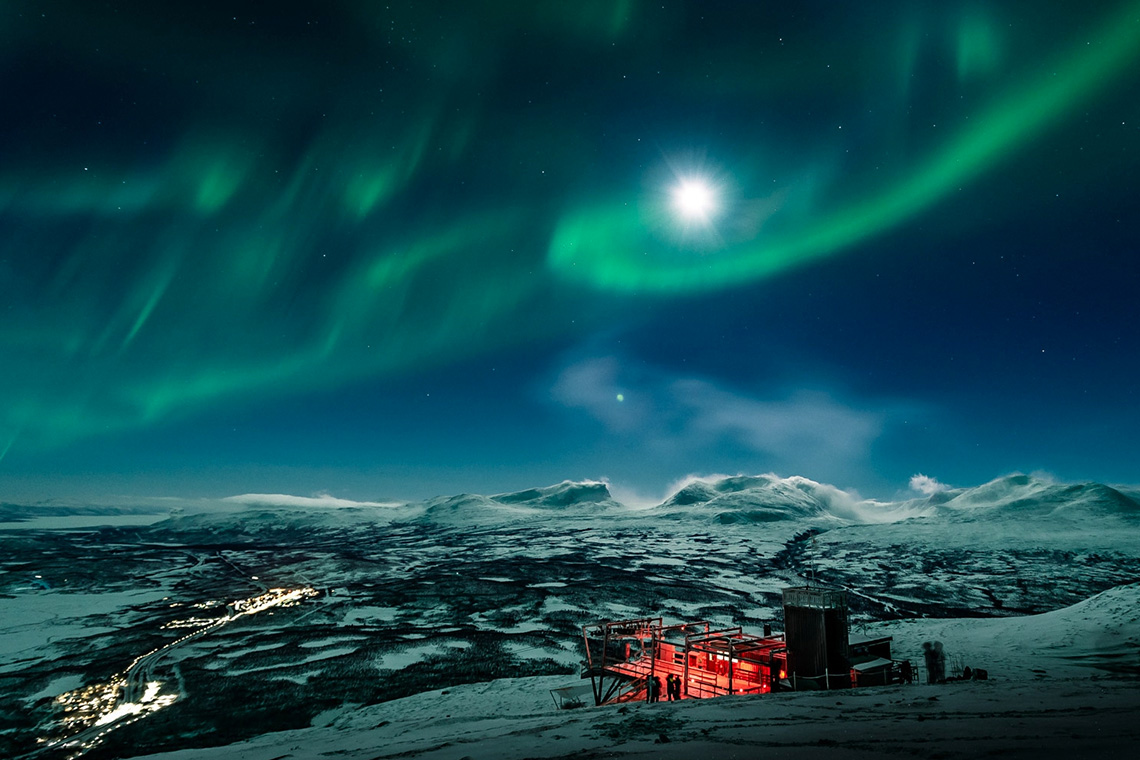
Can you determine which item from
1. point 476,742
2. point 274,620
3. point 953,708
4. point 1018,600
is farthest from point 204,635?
point 1018,600

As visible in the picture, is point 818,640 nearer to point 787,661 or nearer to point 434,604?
point 787,661

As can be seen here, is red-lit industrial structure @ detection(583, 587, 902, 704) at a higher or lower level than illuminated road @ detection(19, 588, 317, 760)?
higher

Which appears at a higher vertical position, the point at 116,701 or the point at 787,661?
the point at 787,661

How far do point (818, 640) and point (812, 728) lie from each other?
29.0 ft

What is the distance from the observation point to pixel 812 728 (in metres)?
9.80

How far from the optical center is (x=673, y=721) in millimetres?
11484

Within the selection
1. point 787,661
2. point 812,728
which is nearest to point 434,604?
point 787,661

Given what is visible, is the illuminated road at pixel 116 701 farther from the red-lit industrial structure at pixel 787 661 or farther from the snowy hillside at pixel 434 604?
the red-lit industrial structure at pixel 787 661

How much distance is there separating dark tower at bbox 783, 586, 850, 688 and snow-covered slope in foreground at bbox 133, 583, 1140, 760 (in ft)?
9.73

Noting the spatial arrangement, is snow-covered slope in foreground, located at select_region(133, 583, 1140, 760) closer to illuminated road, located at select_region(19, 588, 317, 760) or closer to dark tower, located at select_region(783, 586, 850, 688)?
dark tower, located at select_region(783, 586, 850, 688)

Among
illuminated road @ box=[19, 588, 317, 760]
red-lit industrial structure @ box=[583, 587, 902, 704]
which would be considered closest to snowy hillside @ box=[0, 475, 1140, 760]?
illuminated road @ box=[19, 588, 317, 760]

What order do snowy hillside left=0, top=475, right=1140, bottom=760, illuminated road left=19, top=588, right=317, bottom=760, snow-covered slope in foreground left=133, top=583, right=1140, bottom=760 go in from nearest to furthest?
1. snow-covered slope in foreground left=133, top=583, right=1140, bottom=760
2. illuminated road left=19, top=588, right=317, bottom=760
3. snowy hillside left=0, top=475, right=1140, bottom=760

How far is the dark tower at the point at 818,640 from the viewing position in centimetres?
1730

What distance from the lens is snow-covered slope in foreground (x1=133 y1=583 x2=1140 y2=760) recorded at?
798cm
